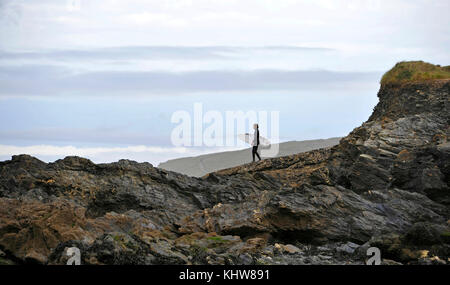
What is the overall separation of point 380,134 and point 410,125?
1.71 metres

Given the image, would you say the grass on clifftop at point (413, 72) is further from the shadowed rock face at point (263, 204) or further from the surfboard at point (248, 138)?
the surfboard at point (248, 138)

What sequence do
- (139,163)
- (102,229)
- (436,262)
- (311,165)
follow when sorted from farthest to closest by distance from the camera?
(311,165) → (139,163) → (102,229) → (436,262)

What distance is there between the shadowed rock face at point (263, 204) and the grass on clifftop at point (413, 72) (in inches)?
27.4

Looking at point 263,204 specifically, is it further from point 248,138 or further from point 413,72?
point 413,72

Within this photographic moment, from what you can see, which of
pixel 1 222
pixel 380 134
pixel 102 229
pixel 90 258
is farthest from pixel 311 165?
pixel 90 258

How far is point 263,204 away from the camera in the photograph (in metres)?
26.8

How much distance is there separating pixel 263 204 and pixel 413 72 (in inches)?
650

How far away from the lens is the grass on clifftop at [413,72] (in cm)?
3825

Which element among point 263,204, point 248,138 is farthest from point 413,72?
point 263,204

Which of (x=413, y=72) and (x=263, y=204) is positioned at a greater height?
(x=413, y=72)

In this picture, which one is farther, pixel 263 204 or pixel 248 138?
pixel 248 138

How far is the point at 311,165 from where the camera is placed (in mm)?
36938
